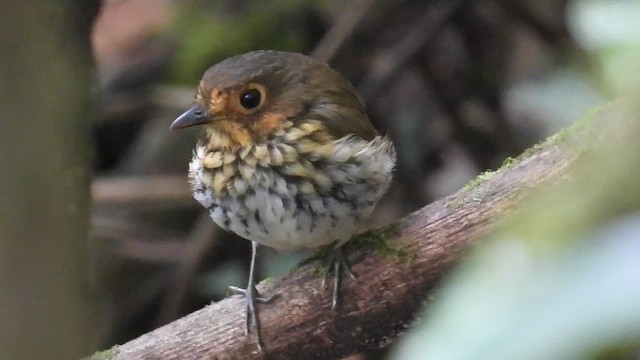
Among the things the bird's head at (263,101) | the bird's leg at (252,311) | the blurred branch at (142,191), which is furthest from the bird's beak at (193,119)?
the blurred branch at (142,191)

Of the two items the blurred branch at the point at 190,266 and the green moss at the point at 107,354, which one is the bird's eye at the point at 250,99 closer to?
the green moss at the point at 107,354

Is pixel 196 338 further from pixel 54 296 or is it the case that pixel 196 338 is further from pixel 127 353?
pixel 54 296

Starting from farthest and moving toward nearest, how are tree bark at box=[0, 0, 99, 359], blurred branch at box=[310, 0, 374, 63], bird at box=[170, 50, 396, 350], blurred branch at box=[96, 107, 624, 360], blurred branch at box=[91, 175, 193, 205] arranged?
blurred branch at box=[91, 175, 193, 205] → blurred branch at box=[310, 0, 374, 63] → bird at box=[170, 50, 396, 350] → blurred branch at box=[96, 107, 624, 360] → tree bark at box=[0, 0, 99, 359]

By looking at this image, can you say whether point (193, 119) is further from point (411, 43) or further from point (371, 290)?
point (411, 43)

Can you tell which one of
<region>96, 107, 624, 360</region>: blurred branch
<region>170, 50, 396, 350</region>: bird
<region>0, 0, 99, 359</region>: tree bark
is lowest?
<region>0, 0, 99, 359</region>: tree bark

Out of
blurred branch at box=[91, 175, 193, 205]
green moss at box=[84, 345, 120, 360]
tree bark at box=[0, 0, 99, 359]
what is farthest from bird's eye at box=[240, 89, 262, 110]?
blurred branch at box=[91, 175, 193, 205]

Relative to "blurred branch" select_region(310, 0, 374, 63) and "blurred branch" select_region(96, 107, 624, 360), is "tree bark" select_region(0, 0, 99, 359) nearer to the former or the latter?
"blurred branch" select_region(96, 107, 624, 360)

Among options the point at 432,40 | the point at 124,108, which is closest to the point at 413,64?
the point at 432,40
